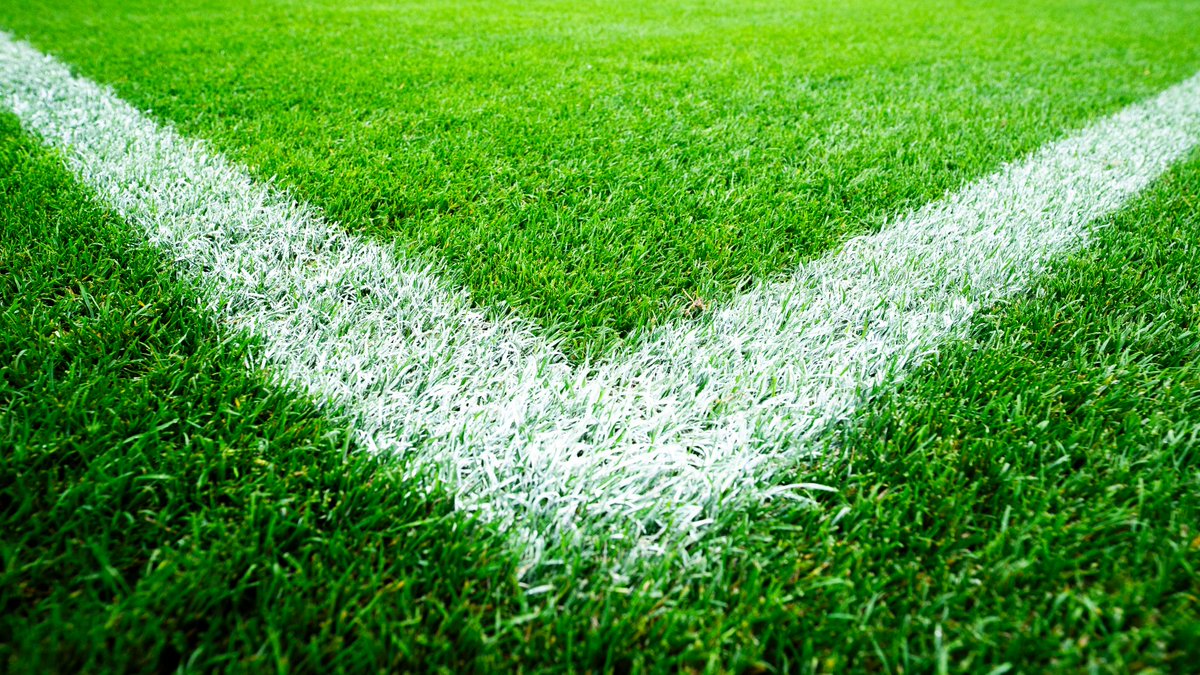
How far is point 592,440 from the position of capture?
47.1 inches

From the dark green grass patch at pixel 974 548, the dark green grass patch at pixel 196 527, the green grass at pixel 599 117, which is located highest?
the green grass at pixel 599 117

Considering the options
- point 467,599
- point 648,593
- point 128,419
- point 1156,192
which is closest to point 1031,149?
Result: point 1156,192

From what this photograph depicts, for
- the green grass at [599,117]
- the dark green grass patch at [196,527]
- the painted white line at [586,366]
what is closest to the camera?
the dark green grass patch at [196,527]

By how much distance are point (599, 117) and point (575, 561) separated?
244 cm

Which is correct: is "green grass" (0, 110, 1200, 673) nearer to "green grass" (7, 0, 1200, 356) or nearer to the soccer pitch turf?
the soccer pitch turf

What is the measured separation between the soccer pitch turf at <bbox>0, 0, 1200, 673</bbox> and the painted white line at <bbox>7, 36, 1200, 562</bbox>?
0.03m

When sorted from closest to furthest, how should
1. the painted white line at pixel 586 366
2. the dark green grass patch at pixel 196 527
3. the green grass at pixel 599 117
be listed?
the dark green grass patch at pixel 196 527, the painted white line at pixel 586 366, the green grass at pixel 599 117

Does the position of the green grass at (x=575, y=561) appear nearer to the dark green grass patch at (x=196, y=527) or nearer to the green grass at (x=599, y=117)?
the dark green grass patch at (x=196, y=527)

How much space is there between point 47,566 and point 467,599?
57 centimetres

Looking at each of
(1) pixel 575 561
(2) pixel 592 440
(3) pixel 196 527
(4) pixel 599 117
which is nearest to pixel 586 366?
(2) pixel 592 440

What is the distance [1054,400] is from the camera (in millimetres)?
1283

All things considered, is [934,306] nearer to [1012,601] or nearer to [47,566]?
[1012,601]

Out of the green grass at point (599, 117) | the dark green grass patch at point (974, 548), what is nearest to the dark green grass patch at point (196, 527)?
the dark green grass patch at point (974, 548)

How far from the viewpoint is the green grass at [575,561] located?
2.79 ft
